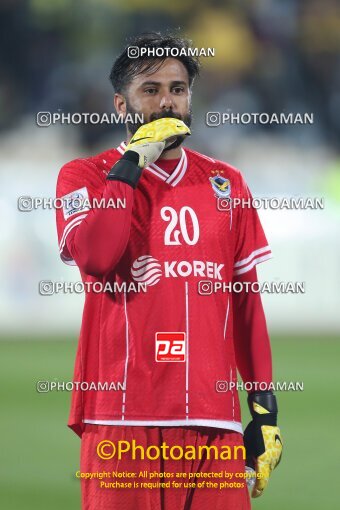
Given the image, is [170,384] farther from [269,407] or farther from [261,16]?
[261,16]

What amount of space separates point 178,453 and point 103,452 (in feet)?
0.57

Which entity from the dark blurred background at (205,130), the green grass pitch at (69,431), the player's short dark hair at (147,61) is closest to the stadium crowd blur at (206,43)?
the dark blurred background at (205,130)

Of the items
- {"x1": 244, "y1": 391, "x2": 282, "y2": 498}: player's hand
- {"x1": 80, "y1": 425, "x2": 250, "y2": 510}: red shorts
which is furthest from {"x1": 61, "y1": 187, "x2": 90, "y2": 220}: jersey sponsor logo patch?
{"x1": 244, "y1": 391, "x2": 282, "y2": 498}: player's hand

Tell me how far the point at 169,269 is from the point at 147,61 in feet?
1.64

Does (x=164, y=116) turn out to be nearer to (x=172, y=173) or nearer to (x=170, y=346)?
(x=172, y=173)

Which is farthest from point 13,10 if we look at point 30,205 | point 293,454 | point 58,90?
point 30,205

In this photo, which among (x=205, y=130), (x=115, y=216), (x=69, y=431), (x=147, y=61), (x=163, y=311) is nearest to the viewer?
(x=115, y=216)

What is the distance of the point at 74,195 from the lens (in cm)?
234

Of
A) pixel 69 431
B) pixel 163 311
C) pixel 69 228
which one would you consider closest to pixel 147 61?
pixel 69 228

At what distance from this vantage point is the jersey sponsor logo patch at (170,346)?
2258mm

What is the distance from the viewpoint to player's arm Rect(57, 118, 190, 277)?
86.7 inches

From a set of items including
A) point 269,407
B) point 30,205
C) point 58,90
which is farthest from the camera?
point 58,90

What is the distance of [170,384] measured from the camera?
90.7 inches

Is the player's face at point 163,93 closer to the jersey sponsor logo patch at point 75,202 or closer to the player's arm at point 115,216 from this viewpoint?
the player's arm at point 115,216
